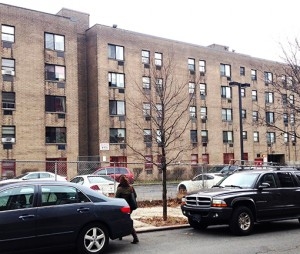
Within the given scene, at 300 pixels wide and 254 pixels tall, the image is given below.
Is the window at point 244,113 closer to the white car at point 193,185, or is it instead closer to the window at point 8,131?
the window at point 8,131

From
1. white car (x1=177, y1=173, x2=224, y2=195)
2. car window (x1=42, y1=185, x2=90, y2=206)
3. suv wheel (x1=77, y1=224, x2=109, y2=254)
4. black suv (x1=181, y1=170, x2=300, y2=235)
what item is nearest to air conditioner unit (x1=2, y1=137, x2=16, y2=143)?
white car (x1=177, y1=173, x2=224, y2=195)

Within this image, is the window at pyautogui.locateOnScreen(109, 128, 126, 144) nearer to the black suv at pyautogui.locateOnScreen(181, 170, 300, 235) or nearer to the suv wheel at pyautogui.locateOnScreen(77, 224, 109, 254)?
the black suv at pyautogui.locateOnScreen(181, 170, 300, 235)

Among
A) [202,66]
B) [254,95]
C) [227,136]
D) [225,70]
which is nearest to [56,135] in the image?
[202,66]

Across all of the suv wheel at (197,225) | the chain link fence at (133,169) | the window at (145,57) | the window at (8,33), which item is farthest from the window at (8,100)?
the suv wheel at (197,225)

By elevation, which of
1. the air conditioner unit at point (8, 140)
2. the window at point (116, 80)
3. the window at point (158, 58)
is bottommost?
the air conditioner unit at point (8, 140)

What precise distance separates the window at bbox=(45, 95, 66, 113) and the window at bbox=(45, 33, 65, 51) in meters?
4.48

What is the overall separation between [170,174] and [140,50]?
13026 millimetres

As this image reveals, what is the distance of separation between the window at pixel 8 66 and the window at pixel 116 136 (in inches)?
416

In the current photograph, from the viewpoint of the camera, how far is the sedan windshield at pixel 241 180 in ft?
36.2

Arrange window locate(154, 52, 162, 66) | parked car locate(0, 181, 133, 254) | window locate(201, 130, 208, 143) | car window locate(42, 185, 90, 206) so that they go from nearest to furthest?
parked car locate(0, 181, 133, 254) < car window locate(42, 185, 90, 206) < window locate(154, 52, 162, 66) < window locate(201, 130, 208, 143)

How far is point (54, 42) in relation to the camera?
37.4 meters

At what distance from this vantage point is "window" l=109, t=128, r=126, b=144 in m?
39.8

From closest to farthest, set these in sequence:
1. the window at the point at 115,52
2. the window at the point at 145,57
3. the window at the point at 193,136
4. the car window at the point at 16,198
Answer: the car window at the point at 16,198 < the window at the point at 115,52 < the window at the point at 145,57 < the window at the point at 193,136

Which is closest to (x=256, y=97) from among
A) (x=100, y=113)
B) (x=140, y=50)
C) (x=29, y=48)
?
(x=140, y=50)
